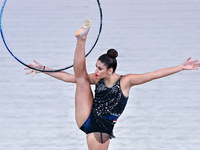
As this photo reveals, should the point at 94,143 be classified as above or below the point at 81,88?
below

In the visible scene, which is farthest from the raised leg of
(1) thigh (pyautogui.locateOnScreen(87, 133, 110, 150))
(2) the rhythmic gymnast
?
(1) thigh (pyautogui.locateOnScreen(87, 133, 110, 150))

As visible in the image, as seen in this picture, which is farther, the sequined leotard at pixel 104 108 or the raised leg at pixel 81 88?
the sequined leotard at pixel 104 108

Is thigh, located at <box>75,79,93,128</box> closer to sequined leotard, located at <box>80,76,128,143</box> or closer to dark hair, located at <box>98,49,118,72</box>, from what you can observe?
sequined leotard, located at <box>80,76,128,143</box>

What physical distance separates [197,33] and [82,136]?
2.77 meters

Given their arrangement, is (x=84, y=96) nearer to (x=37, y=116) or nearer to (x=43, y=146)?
(x=43, y=146)

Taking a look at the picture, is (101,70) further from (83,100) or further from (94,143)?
(94,143)

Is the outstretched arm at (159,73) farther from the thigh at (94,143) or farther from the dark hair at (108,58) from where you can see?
the thigh at (94,143)

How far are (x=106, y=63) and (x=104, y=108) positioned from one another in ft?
0.98

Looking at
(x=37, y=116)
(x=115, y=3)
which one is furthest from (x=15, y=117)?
(x=115, y=3)

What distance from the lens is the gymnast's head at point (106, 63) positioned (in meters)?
2.52

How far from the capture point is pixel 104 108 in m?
2.63

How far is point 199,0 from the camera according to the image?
700cm

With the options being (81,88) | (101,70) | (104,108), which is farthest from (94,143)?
(101,70)

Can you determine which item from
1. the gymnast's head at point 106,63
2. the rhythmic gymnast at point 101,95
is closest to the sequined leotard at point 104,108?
the rhythmic gymnast at point 101,95
